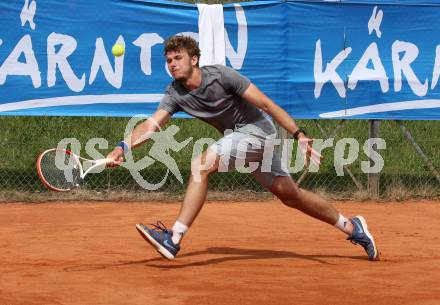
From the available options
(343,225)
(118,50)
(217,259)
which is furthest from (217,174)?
(343,225)

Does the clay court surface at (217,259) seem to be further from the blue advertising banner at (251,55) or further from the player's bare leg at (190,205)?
the blue advertising banner at (251,55)

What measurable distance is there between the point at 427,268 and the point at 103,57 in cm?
465

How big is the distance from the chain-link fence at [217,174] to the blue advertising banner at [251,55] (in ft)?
→ 2.14

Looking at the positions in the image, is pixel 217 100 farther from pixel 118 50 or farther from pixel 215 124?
pixel 118 50

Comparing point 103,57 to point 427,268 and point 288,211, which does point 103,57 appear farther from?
point 427,268

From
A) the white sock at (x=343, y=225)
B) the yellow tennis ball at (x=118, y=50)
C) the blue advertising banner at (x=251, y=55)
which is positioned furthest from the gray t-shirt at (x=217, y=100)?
the blue advertising banner at (x=251, y=55)

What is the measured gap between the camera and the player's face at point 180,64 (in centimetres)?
598

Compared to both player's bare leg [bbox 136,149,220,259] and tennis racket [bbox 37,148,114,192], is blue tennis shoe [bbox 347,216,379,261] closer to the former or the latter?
player's bare leg [bbox 136,149,220,259]

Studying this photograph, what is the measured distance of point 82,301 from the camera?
16.3 ft

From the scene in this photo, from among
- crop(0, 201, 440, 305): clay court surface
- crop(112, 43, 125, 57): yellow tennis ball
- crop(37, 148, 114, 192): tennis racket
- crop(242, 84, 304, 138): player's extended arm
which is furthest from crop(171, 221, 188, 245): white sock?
crop(112, 43, 125, 57): yellow tennis ball

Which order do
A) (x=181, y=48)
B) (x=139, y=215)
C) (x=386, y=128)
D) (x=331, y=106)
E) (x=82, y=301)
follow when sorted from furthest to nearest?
1. (x=386, y=128)
2. (x=331, y=106)
3. (x=139, y=215)
4. (x=181, y=48)
5. (x=82, y=301)

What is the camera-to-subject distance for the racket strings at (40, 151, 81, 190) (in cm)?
622

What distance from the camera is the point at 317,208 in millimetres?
6383

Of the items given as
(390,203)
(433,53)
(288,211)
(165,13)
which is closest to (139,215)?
(288,211)
